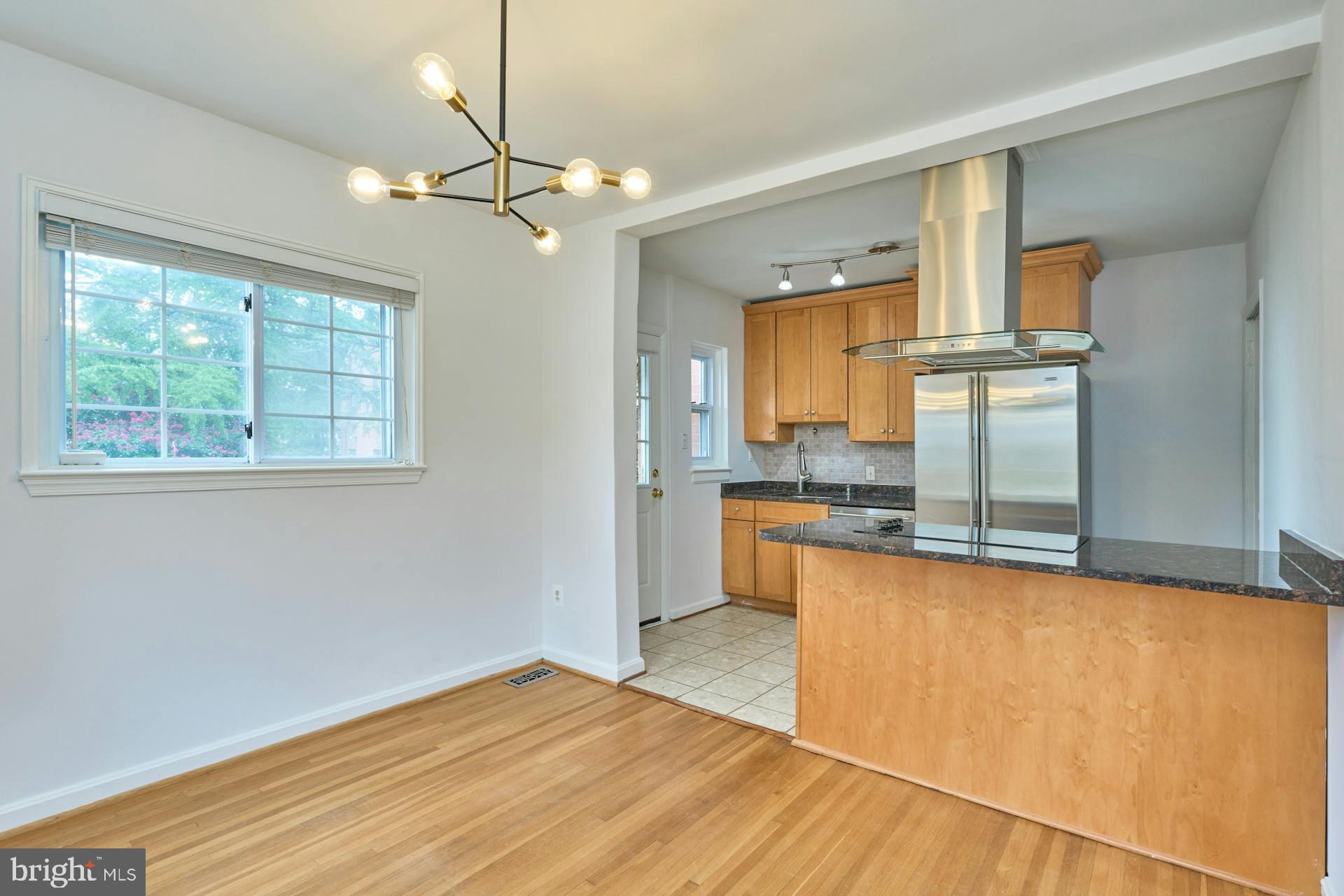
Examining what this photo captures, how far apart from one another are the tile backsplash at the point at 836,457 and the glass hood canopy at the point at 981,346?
2152 mm

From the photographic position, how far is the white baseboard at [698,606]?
16.6 feet

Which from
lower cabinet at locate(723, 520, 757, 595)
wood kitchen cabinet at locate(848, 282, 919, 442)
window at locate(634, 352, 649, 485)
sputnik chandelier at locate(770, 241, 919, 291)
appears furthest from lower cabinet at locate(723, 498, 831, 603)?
sputnik chandelier at locate(770, 241, 919, 291)

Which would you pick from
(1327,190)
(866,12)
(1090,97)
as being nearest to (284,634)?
(866,12)

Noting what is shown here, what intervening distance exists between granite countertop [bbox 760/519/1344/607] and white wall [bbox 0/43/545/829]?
180cm

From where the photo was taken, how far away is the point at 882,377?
5.03 m

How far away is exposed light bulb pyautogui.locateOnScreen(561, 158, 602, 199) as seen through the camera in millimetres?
1712

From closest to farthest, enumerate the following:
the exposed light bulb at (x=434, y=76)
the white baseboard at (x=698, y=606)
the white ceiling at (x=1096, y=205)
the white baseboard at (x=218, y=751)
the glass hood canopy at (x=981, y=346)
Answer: the exposed light bulb at (x=434, y=76)
the white baseboard at (x=218, y=751)
the glass hood canopy at (x=981, y=346)
the white ceiling at (x=1096, y=205)
the white baseboard at (x=698, y=606)

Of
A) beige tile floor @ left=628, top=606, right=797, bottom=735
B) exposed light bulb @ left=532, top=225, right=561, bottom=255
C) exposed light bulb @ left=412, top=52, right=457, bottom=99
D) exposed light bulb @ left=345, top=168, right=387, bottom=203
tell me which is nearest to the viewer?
exposed light bulb @ left=412, top=52, right=457, bottom=99

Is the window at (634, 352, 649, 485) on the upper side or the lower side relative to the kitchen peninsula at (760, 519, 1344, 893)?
upper

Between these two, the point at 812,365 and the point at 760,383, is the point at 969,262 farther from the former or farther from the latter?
the point at 760,383

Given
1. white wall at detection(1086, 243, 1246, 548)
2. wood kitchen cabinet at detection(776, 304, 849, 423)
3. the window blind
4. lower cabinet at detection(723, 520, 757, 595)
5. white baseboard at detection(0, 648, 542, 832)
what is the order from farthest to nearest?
lower cabinet at detection(723, 520, 757, 595) → wood kitchen cabinet at detection(776, 304, 849, 423) → white wall at detection(1086, 243, 1246, 548) → the window blind → white baseboard at detection(0, 648, 542, 832)

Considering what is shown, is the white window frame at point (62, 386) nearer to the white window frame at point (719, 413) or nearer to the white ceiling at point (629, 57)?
the white ceiling at point (629, 57)

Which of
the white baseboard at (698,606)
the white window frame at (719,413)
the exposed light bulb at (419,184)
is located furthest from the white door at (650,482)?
the exposed light bulb at (419,184)

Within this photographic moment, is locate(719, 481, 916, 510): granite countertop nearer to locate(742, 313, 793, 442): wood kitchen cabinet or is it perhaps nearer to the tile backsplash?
the tile backsplash
